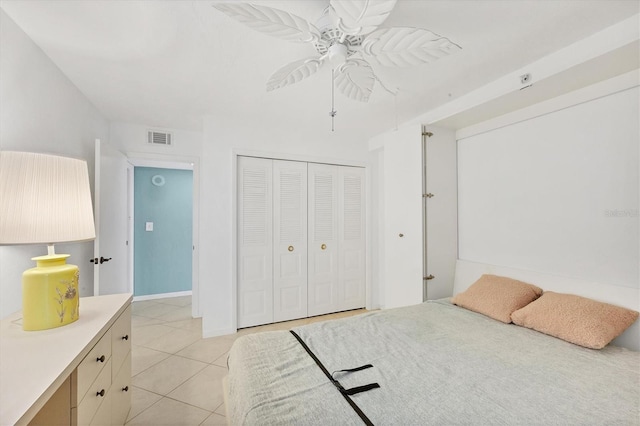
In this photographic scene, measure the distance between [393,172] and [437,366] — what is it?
80.8 inches

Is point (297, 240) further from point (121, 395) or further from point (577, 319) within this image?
point (577, 319)

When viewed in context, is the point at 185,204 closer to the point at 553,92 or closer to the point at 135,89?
the point at 135,89

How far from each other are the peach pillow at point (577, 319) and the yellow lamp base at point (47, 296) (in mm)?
2559

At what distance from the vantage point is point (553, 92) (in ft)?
6.54

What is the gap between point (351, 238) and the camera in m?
3.73

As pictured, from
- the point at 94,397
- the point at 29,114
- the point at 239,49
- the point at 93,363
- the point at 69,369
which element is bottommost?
the point at 94,397

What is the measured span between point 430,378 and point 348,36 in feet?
5.45

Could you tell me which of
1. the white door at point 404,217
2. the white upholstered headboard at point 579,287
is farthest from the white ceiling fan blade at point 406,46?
the white upholstered headboard at point 579,287

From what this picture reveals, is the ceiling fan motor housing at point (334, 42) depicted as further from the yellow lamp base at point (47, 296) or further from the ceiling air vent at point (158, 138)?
the ceiling air vent at point (158, 138)

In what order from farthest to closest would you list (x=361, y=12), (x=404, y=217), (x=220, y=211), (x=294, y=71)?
(x=220, y=211), (x=404, y=217), (x=294, y=71), (x=361, y=12)

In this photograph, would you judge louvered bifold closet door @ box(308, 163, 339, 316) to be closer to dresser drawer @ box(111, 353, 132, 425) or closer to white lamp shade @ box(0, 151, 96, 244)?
dresser drawer @ box(111, 353, 132, 425)

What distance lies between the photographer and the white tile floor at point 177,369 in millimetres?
1827

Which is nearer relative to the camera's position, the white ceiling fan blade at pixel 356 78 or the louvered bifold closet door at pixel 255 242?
the white ceiling fan blade at pixel 356 78

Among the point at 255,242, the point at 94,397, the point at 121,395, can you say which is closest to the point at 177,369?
the point at 121,395
